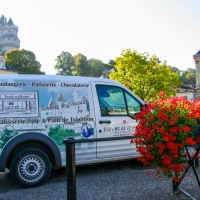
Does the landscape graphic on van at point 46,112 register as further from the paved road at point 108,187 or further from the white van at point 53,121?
the paved road at point 108,187

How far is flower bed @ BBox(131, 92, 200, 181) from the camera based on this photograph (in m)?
3.53

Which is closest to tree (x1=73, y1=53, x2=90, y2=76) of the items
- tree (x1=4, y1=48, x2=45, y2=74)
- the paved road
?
tree (x1=4, y1=48, x2=45, y2=74)

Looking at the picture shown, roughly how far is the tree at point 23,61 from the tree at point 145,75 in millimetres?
31936

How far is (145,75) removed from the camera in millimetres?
29281

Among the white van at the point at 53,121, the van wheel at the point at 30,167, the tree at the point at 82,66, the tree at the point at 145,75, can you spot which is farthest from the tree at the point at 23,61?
the van wheel at the point at 30,167

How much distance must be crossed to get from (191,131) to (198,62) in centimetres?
4256

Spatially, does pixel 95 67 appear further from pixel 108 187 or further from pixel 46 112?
pixel 108 187

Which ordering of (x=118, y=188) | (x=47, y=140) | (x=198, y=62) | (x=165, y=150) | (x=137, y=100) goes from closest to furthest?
(x=165, y=150)
(x=118, y=188)
(x=47, y=140)
(x=137, y=100)
(x=198, y=62)

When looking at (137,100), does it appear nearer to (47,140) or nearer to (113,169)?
(113,169)

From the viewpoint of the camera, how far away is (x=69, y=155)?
123 inches

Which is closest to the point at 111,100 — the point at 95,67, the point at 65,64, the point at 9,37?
the point at 95,67

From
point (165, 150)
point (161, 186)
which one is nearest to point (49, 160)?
point (161, 186)

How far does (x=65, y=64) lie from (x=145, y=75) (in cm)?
5539

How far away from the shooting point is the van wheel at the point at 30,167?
5.05 metres
